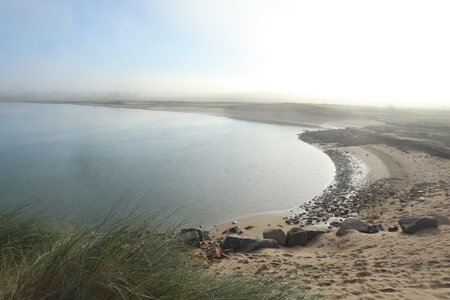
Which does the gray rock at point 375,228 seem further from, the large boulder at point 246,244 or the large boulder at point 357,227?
the large boulder at point 246,244

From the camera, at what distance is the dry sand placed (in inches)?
181

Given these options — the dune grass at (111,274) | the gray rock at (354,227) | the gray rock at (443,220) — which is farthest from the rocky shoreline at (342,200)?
the dune grass at (111,274)

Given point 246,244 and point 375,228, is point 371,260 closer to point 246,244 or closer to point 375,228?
point 375,228

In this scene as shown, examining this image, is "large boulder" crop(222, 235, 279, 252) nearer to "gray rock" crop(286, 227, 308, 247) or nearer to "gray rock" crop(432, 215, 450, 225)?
"gray rock" crop(286, 227, 308, 247)

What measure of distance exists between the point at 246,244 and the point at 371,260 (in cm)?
270

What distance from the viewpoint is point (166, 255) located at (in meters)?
3.33

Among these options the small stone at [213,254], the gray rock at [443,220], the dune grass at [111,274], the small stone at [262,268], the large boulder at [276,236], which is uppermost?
the dune grass at [111,274]

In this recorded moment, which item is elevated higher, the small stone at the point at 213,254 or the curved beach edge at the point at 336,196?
the small stone at the point at 213,254

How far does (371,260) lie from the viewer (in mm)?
5902

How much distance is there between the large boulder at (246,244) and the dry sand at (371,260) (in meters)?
0.25

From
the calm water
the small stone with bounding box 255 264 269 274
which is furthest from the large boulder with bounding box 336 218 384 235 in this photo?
the calm water

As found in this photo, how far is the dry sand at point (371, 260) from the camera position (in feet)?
15.0

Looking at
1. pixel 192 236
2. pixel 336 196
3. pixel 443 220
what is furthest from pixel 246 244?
pixel 336 196

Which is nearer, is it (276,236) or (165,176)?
(276,236)
